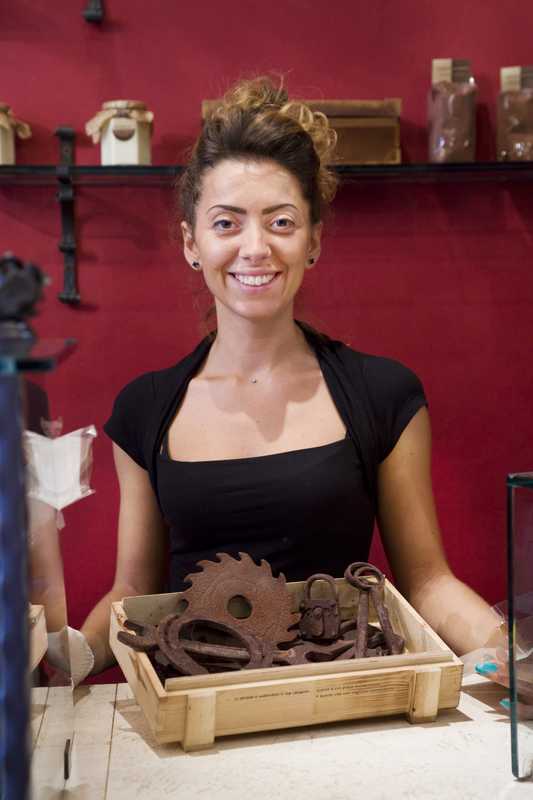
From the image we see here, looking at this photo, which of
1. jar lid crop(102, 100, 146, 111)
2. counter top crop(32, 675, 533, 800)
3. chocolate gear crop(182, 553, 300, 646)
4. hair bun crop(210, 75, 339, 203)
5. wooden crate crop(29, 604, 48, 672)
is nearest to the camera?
wooden crate crop(29, 604, 48, 672)

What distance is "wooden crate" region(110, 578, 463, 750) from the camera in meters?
1.00

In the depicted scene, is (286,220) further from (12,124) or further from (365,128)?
(12,124)

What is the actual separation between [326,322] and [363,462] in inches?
36.0

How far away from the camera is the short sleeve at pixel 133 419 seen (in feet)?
5.85

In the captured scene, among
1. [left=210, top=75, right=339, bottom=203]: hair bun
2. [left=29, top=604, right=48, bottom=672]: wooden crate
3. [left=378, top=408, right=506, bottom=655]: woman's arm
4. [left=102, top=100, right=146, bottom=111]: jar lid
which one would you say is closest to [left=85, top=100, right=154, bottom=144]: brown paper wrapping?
[left=102, top=100, right=146, bottom=111]: jar lid

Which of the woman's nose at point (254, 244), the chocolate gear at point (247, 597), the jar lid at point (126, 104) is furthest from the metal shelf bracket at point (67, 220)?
the chocolate gear at point (247, 597)

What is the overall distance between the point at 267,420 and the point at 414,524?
33 centimetres

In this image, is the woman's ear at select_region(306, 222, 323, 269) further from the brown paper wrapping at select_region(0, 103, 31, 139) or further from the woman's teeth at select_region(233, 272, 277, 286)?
the brown paper wrapping at select_region(0, 103, 31, 139)

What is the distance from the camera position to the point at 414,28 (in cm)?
244

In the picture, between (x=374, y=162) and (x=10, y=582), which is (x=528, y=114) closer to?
(x=374, y=162)

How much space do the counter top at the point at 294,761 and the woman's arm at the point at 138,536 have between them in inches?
25.2

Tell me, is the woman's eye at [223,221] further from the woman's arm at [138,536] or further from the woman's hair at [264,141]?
the woman's arm at [138,536]

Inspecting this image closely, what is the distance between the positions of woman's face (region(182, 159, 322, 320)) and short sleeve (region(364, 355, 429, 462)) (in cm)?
24

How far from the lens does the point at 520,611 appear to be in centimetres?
99
